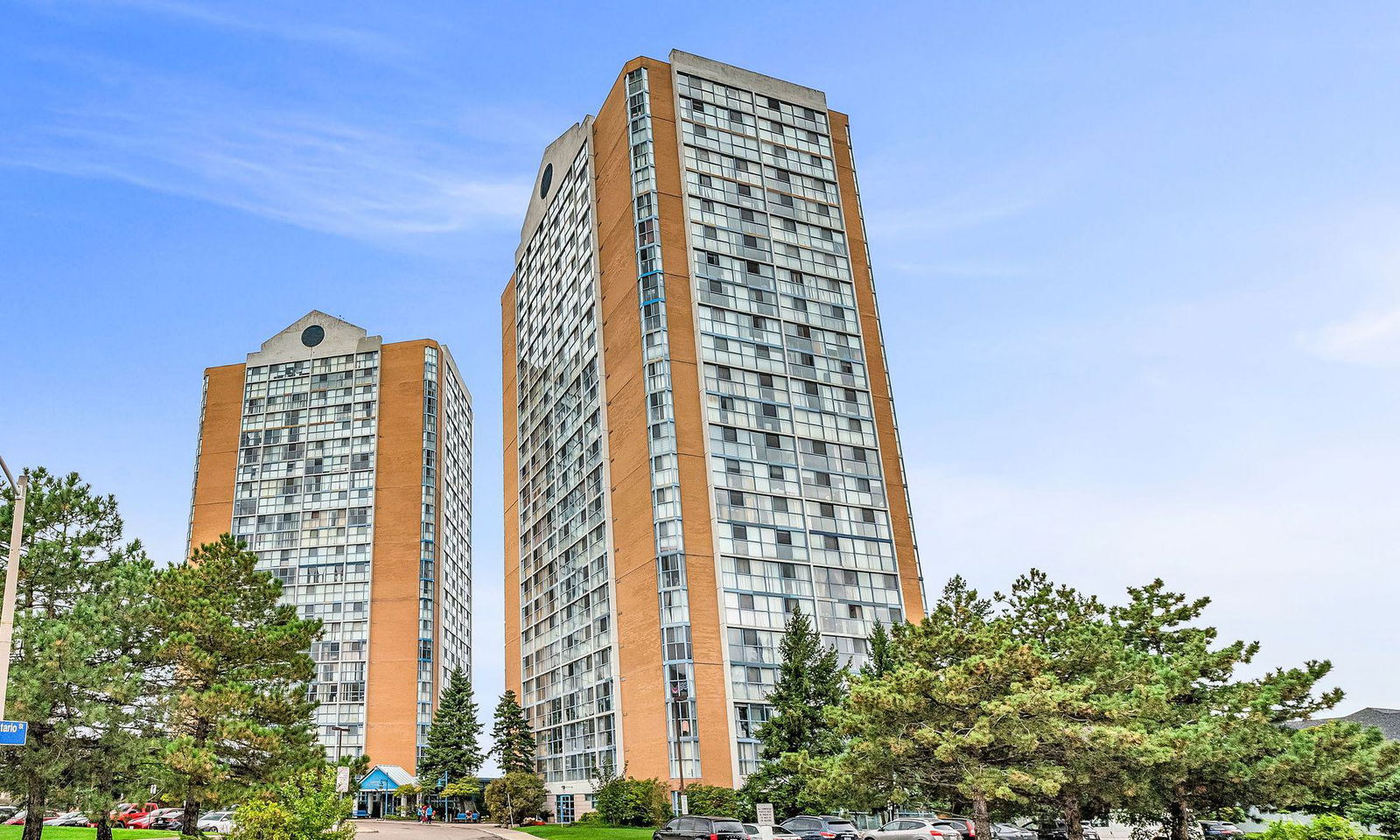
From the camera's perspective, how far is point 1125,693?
103 feet

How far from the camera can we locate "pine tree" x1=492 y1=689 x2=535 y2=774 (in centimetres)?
7481

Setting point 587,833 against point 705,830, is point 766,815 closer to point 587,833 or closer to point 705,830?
point 705,830

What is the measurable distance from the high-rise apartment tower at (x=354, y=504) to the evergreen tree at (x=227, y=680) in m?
71.3

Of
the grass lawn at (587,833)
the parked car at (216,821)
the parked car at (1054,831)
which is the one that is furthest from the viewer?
the parked car at (216,821)

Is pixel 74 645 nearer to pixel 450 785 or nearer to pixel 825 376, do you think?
pixel 450 785

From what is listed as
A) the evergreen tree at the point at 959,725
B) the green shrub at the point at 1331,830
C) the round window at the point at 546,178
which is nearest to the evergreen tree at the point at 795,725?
the evergreen tree at the point at 959,725

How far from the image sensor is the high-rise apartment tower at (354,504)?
105875 mm

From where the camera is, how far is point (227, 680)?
34562 mm

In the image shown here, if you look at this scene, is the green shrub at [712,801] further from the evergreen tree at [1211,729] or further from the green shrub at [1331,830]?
the green shrub at [1331,830]

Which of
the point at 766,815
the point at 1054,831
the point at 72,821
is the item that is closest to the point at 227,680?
the point at 766,815

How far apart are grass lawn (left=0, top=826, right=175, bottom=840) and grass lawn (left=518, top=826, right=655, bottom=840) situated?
57.7 feet

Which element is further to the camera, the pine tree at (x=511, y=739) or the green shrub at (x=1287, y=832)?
the pine tree at (x=511, y=739)

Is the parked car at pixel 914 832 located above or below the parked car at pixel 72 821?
below

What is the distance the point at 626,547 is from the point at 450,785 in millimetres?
22599
